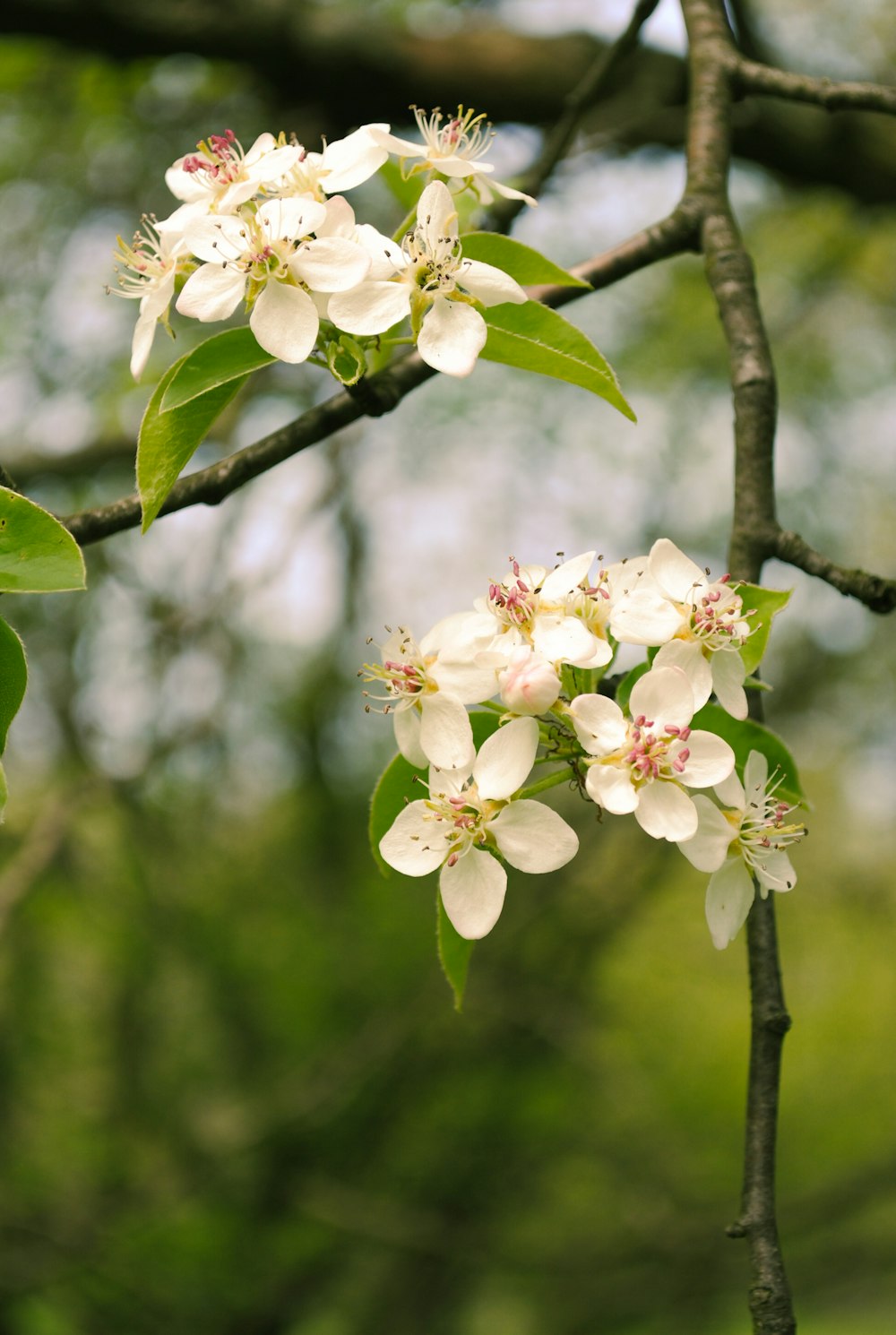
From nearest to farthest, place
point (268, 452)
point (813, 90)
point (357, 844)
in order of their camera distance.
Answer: point (268, 452)
point (813, 90)
point (357, 844)

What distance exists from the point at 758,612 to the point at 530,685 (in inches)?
8.7

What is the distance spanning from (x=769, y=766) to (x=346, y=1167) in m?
5.12

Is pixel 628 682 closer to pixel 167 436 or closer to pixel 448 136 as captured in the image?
pixel 167 436

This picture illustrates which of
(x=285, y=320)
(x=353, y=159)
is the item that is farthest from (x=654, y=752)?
(x=353, y=159)

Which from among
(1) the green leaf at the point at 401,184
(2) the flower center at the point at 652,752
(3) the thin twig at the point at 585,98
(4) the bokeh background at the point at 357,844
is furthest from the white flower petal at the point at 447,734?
(4) the bokeh background at the point at 357,844

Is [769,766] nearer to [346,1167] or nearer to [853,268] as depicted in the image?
[853,268]

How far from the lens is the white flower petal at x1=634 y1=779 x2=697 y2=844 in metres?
0.81

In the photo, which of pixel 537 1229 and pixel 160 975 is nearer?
pixel 160 975

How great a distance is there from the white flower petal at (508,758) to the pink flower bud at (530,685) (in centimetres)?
2

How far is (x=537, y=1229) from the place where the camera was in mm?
6742

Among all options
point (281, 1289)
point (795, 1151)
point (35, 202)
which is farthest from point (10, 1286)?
point (795, 1151)

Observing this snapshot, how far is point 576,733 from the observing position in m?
0.84

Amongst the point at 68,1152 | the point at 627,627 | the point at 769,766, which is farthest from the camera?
the point at 68,1152

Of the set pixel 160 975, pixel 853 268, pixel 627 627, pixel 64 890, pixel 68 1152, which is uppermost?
pixel 627 627
